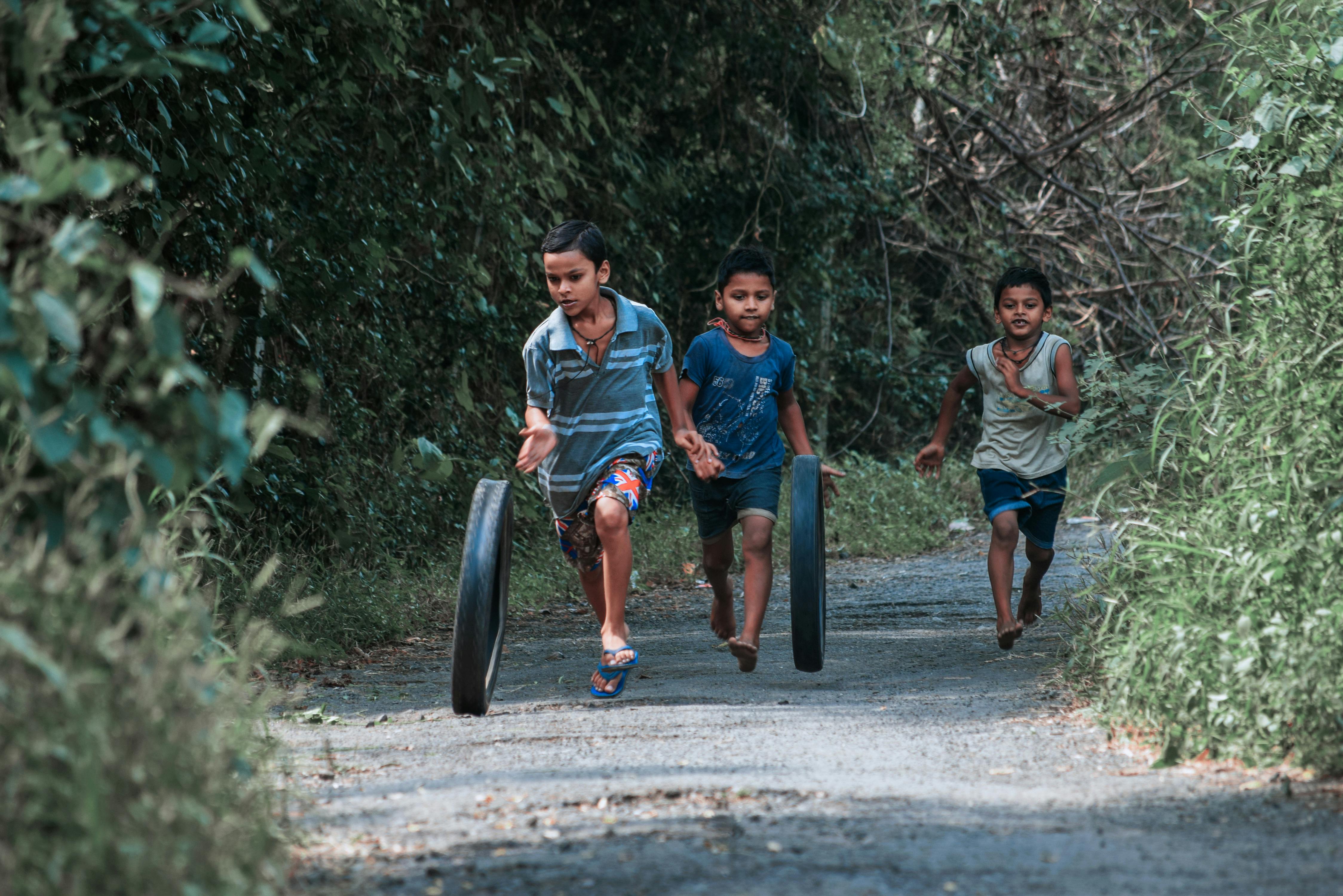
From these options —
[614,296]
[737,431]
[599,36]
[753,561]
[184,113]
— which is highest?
[599,36]

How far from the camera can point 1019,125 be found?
14953 millimetres

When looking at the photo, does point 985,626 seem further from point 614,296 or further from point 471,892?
point 471,892

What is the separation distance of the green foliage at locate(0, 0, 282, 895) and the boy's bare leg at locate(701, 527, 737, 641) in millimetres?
3329

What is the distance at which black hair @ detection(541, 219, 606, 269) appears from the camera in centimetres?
504

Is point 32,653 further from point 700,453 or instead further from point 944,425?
point 944,425

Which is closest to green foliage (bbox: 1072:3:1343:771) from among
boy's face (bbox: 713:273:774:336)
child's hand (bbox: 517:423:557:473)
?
boy's face (bbox: 713:273:774:336)

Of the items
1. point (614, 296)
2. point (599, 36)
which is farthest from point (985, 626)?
point (599, 36)

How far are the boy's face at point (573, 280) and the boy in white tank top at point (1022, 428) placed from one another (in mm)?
1816

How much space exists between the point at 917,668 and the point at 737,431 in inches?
48.8

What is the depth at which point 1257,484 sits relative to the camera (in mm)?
3840

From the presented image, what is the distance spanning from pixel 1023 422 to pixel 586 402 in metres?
2.13

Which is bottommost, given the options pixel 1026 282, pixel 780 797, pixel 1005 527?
pixel 780 797

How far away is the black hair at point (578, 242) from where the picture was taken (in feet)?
16.5

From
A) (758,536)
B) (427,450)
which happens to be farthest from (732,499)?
(427,450)
